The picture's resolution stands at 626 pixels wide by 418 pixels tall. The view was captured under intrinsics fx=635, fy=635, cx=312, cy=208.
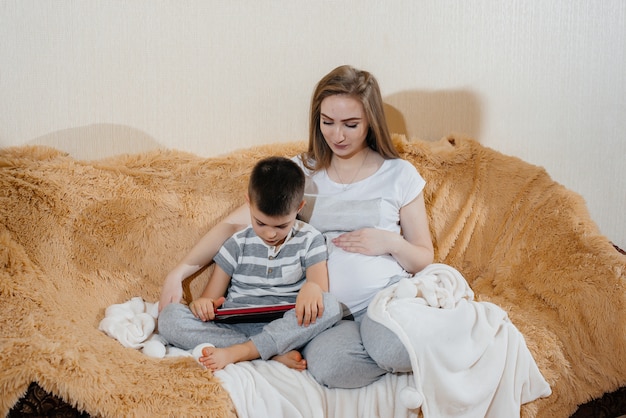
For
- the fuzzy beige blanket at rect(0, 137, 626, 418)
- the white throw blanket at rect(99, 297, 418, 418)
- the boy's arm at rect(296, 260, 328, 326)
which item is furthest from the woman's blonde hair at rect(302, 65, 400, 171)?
the white throw blanket at rect(99, 297, 418, 418)

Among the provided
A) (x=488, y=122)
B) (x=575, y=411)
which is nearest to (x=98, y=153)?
(x=488, y=122)

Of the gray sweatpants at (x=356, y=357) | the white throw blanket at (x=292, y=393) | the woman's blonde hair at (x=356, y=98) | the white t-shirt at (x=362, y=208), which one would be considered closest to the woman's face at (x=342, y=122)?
the woman's blonde hair at (x=356, y=98)

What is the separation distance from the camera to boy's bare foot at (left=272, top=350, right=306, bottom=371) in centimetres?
156

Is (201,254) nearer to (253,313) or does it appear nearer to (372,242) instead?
(253,313)

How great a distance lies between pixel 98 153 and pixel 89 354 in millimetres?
830

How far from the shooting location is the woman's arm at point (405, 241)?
183 cm

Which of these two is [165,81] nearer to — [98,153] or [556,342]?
[98,153]

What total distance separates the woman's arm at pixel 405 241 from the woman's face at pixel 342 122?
0.84 ft

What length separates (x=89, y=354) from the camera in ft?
4.64

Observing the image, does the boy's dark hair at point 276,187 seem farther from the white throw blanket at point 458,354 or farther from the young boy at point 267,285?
the white throw blanket at point 458,354

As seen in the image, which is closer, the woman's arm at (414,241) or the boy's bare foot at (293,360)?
the boy's bare foot at (293,360)

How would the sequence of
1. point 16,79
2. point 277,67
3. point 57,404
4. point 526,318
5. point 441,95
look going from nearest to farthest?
point 57,404, point 526,318, point 16,79, point 277,67, point 441,95

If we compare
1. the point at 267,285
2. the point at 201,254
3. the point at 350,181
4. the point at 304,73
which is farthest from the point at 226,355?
the point at 304,73

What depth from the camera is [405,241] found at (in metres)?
1.85
